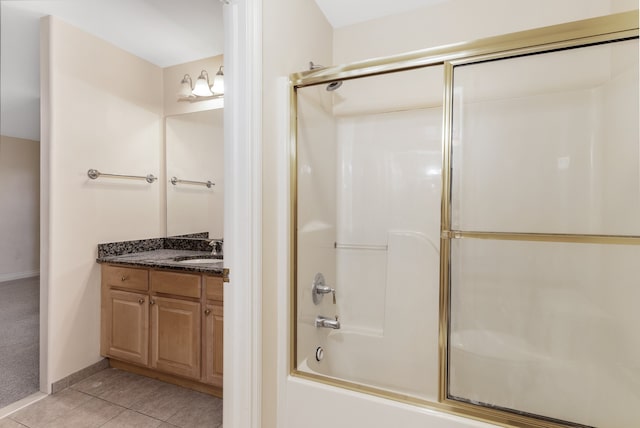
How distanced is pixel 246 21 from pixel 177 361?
2045mm

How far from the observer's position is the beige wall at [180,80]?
2746 mm

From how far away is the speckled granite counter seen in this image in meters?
2.14

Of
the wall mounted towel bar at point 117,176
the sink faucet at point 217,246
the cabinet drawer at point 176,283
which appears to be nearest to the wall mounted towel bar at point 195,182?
the wall mounted towel bar at point 117,176

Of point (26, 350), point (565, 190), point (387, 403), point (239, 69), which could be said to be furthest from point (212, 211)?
point (565, 190)

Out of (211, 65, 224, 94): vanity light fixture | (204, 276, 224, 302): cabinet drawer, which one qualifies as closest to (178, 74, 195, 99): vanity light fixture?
(211, 65, 224, 94): vanity light fixture

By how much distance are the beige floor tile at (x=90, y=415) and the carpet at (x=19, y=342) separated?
0.43m

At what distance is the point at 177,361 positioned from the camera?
2.14m

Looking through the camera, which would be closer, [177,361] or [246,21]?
[246,21]

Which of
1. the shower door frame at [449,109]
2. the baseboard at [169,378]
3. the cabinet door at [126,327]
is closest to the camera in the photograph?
the shower door frame at [449,109]

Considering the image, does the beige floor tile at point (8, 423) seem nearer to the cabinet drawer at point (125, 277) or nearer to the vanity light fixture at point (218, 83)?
the cabinet drawer at point (125, 277)

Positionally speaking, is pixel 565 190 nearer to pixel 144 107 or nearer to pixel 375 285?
pixel 375 285

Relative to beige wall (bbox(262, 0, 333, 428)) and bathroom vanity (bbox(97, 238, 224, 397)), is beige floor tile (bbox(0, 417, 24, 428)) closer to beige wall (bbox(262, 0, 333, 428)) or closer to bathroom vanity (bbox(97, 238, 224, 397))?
bathroom vanity (bbox(97, 238, 224, 397))

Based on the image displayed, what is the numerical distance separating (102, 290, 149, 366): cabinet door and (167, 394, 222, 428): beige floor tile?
51cm

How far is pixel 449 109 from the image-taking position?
1.31 m
